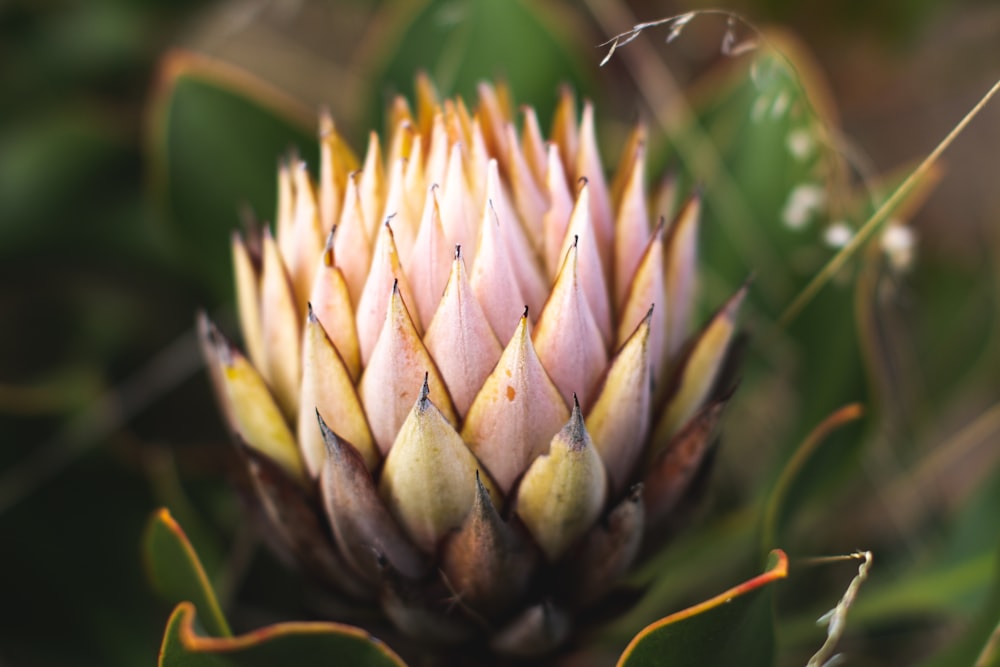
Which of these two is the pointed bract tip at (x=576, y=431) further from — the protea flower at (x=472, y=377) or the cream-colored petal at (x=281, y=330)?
the cream-colored petal at (x=281, y=330)

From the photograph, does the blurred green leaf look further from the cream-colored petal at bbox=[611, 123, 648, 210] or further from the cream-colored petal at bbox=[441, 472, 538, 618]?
the cream-colored petal at bbox=[441, 472, 538, 618]

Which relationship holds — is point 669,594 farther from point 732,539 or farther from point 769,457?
point 769,457

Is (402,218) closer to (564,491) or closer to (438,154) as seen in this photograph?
(438,154)

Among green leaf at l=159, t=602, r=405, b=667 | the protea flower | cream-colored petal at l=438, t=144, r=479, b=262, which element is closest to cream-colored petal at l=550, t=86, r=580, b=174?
the protea flower

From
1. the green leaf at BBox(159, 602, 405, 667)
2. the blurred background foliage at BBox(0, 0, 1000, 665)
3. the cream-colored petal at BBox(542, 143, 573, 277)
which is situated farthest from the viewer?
the blurred background foliage at BBox(0, 0, 1000, 665)

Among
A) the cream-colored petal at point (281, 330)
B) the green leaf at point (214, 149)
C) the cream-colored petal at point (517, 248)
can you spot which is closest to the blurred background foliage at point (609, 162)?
the green leaf at point (214, 149)

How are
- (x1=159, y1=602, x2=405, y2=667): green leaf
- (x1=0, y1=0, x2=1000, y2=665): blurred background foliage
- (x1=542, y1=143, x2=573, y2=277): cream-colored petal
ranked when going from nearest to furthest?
1. (x1=159, y1=602, x2=405, y2=667): green leaf
2. (x1=542, y1=143, x2=573, y2=277): cream-colored petal
3. (x1=0, y1=0, x2=1000, y2=665): blurred background foliage

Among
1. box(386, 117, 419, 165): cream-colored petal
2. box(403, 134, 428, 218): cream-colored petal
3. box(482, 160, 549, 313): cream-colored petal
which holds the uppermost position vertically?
box(386, 117, 419, 165): cream-colored petal
